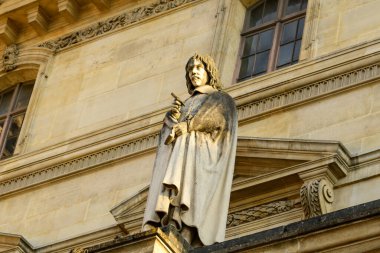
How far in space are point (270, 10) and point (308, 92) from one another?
267 centimetres

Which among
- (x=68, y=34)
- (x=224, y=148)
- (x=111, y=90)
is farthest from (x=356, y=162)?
(x=68, y=34)

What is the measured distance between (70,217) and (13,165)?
6.22 ft

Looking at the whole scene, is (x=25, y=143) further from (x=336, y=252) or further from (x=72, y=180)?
(x=336, y=252)

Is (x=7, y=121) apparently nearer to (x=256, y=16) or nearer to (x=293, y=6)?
(x=256, y=16)

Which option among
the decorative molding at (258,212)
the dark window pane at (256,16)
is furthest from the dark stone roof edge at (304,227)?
the dark window pane at (256,16)

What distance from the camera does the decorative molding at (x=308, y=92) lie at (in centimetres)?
1630

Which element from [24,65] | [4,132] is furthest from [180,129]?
[24,65]

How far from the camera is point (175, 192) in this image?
457 inches

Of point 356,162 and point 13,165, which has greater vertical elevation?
point 13,165

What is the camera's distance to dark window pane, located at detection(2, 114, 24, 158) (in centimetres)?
2058

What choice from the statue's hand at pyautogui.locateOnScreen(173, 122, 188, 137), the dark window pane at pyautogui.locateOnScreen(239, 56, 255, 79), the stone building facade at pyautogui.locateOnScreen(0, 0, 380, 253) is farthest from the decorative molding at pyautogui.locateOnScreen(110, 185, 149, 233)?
the statue's hand at pyautogui.locateOnScreen(173, 122, 188, 137)

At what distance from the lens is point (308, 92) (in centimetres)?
1667

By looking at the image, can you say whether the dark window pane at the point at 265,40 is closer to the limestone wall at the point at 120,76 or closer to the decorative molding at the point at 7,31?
the limestone wall at the point at 120,76

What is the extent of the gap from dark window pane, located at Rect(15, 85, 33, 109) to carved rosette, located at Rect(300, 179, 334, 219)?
7243mm
